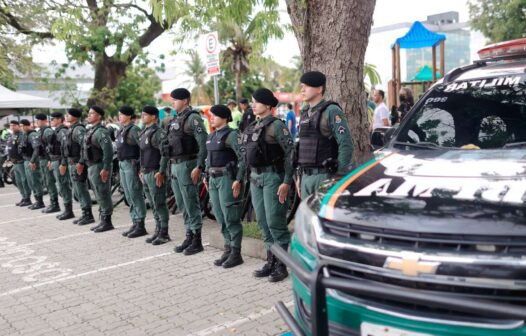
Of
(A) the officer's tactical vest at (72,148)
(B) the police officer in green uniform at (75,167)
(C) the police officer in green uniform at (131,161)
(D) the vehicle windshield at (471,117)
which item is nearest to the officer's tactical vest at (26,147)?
(B) the police officer in green uniform at (75,167)

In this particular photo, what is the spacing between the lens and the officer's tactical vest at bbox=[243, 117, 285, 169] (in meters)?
5.17

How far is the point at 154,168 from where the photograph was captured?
7117 mm

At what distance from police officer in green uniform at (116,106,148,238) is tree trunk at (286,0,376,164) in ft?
9.84

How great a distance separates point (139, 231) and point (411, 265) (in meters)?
6.21

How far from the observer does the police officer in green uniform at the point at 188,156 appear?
6445mm

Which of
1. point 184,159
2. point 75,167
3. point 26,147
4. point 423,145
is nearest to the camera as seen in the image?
point 423,145

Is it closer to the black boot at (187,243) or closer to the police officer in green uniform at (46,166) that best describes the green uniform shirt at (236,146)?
the black boot at (187,243)

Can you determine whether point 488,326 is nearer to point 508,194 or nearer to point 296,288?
point 508,194

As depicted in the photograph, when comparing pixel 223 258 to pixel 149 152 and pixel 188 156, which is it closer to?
pixel 188 156

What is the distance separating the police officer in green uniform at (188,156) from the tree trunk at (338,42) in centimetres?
159

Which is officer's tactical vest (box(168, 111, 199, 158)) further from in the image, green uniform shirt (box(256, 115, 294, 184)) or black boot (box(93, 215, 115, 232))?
black boot (box(93, 215, 115, 232))

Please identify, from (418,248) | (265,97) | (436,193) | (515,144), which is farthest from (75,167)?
(418,248)

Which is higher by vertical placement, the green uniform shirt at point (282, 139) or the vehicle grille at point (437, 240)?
the green uniform shirt at point (282, 139)

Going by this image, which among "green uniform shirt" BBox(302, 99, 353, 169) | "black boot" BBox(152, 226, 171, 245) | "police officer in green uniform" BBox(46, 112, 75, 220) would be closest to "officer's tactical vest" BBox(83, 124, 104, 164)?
"police officer in green uniform" BBox(46, 112, 75, 220)
